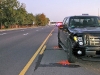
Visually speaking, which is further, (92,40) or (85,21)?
(85,21)

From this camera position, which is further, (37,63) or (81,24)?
(81,24)

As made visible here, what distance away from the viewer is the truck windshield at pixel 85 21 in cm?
904

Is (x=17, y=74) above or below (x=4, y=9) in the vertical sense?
below

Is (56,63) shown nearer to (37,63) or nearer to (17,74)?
(37,63)

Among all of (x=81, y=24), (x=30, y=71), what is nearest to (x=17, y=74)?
(x=30, y=71)

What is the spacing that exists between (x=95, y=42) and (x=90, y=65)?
3.08 ft

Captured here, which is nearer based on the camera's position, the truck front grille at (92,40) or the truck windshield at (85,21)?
the truck front grille at (92,40)

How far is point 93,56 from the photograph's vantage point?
279 inches

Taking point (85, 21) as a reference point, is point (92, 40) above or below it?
below

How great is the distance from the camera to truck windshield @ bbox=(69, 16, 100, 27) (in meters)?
9.04

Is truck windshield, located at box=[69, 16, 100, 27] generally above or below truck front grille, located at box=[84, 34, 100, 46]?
above

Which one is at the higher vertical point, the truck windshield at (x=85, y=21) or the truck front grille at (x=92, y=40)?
the truck windshield at (x=85, y=21)

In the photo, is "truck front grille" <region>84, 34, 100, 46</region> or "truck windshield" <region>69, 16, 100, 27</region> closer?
"truck front grille" <region>84, 34, 100, 46</region>

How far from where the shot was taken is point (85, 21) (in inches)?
363
